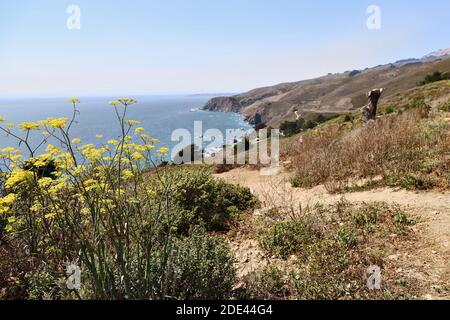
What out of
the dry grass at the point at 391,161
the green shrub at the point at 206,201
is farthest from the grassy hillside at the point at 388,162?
the green shrub at the point at 206,201

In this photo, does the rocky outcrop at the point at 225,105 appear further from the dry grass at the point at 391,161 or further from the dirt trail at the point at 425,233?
the dirt trail at the point at 425,233

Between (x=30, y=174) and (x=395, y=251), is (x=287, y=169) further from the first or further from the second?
(x=30, y=174)

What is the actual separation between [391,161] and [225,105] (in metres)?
171

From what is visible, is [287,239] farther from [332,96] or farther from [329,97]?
[332,96]

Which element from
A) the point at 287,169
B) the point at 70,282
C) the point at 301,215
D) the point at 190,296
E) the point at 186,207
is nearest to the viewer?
the point at 70,282

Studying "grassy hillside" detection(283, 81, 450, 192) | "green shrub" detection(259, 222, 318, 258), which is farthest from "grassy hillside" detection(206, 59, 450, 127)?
"green shrub" detection(259, 222, 318, 258)

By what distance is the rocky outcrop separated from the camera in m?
170

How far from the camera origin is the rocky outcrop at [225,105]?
16991 cm

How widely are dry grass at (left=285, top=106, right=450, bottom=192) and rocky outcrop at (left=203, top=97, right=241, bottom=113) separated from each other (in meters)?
159

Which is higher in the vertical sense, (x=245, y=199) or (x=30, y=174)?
(x=30, y=174)

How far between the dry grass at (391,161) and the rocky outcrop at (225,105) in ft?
522
